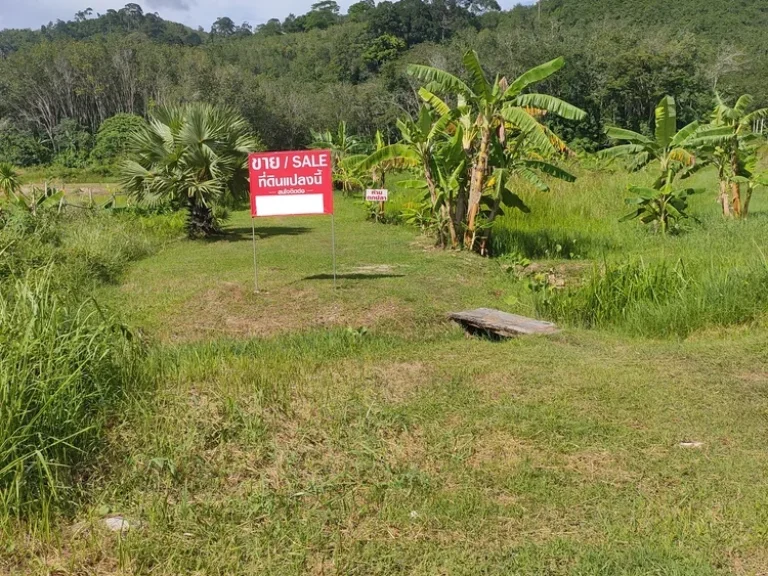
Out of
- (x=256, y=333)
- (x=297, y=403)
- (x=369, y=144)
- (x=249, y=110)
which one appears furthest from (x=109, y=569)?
(x=249, y=110)

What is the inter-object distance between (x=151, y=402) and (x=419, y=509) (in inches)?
80.7

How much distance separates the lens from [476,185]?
11.9 m

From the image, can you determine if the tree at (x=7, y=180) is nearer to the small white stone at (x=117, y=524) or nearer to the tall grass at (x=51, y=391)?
the tall grass at (x=51, y=391)

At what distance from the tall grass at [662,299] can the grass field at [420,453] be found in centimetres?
16

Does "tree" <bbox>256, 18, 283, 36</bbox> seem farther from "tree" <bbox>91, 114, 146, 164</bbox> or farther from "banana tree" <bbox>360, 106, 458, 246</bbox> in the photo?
"banana tree" <bbox>360, 106, 458, 246</bbox>

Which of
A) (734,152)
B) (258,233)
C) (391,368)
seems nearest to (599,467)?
(391,368)

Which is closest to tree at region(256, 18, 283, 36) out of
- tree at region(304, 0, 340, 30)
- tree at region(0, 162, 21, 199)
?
tree at region(304, 0, 340, 30)

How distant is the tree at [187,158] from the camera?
13094mm

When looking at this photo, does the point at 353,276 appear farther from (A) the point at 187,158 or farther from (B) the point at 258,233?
(B) the point at 258,233

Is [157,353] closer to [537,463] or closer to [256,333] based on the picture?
[256,333]

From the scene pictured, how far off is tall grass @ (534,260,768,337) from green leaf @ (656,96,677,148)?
222 inches

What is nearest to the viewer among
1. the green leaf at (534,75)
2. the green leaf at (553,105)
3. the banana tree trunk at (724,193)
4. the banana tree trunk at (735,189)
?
the green leaf at (553,105)

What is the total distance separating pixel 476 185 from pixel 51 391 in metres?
8.90

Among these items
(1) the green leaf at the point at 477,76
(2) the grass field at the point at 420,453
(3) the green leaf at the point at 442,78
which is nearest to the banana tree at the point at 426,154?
(3) the green leaf at the point at 442,78
